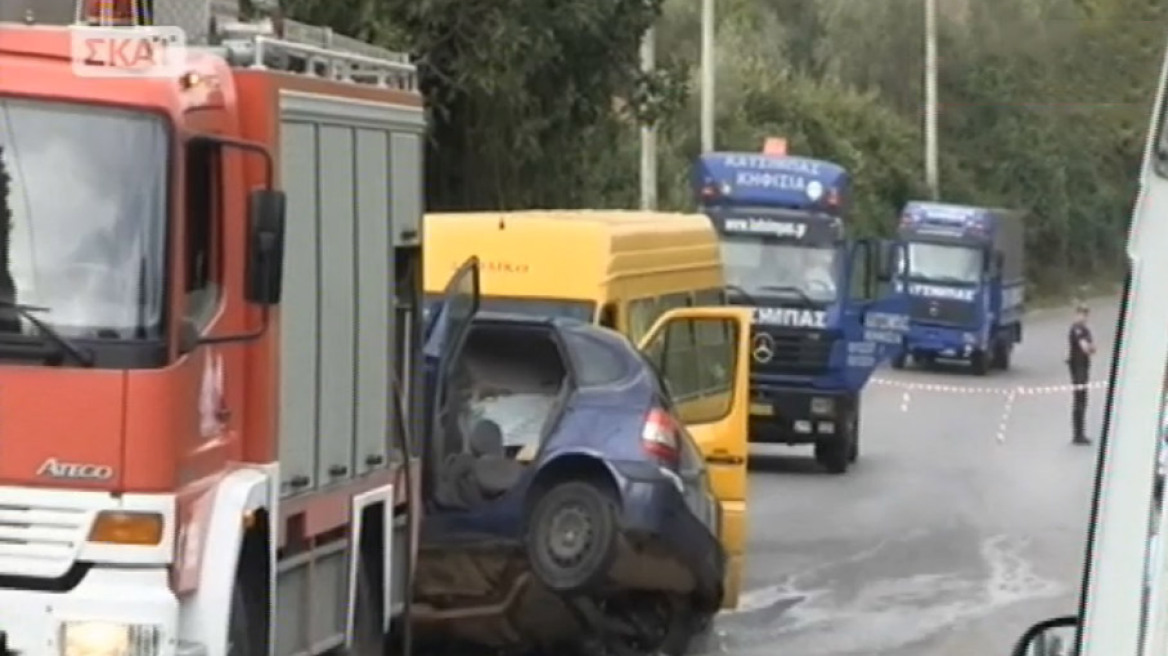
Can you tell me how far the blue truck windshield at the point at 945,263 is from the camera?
4869 cm

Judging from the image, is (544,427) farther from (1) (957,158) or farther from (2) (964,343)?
(1) (957,158)

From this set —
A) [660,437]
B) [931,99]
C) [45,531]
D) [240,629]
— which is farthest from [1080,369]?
[931,99]

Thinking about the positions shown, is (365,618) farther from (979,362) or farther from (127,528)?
(979,362)

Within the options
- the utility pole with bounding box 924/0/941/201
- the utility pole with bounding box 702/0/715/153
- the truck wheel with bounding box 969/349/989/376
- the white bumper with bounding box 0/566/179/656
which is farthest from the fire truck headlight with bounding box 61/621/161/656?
the utility pole with bounding box 924/0/941/201

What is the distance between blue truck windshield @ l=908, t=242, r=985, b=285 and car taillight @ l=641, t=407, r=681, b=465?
120 feet

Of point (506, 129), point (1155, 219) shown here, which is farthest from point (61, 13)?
point (506, 129)

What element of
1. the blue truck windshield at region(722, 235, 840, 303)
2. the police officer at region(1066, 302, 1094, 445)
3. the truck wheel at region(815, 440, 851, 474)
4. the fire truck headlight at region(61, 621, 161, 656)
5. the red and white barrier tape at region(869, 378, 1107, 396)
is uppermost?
the blue truck windshield at region(722, 235, 840, 303)

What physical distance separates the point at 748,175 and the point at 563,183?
816 cm

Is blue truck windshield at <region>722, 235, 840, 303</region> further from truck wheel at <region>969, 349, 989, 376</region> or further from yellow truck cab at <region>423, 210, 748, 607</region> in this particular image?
truck wheel at <region>969, 349, 989, 376</region>

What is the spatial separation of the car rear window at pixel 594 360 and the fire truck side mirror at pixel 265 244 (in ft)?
13.6

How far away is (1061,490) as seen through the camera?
2628cm

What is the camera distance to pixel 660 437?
40.9 feet

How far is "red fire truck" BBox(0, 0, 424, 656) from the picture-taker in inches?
314

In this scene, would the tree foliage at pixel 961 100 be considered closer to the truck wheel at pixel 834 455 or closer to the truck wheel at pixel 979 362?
the truck wheel at pixel 979 362
